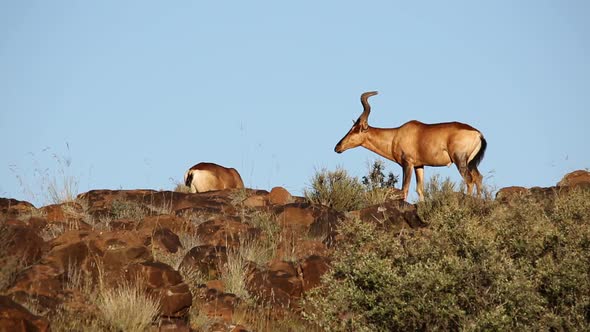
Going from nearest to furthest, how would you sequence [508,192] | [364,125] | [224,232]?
[224,232] → [508,192] → [364,125]

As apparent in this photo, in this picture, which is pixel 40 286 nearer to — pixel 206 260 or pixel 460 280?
pixel 206 260

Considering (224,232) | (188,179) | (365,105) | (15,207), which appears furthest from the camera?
(188,179)

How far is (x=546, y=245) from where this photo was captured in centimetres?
1203

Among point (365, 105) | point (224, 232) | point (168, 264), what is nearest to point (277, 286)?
point (168, 264)

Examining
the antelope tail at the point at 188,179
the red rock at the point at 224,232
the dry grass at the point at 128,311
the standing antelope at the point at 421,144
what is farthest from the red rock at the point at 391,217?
the antelope tail at the point at 188,179

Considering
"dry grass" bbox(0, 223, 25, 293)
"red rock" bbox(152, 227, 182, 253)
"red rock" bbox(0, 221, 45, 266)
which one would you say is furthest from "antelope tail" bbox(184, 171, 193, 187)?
"dry grass" bbox(0, 223, 25, 293)

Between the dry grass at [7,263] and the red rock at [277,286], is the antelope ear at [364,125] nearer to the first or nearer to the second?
the red rock at [277,286]

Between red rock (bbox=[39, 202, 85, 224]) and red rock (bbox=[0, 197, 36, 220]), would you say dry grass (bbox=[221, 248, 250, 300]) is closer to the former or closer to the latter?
red rock (bbox=[39, 202, 85, 224])

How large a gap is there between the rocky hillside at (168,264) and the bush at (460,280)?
64 cm

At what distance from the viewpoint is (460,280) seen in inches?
427

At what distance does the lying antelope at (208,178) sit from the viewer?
83.3 feet

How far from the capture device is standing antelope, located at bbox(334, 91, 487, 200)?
22.1 metres

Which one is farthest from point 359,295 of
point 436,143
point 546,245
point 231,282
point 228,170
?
point 228,170

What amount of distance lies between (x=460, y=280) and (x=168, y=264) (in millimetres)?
3574
